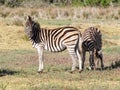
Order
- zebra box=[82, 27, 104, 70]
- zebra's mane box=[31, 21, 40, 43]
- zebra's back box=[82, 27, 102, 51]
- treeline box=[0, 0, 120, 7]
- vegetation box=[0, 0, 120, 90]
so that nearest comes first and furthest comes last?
vegetation box=[0, 0, 120, 90]
zebra's mane box=[31, 21, 40, 43]
zebra box=[82, 27, 104, 70]
zebra's back box=[82, 27, 102, 51]
treeline box=[0, 0, 120, 7]

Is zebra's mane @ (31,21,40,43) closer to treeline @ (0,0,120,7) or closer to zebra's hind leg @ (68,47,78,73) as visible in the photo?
zebra's hind leg @ (68,47,78,73)

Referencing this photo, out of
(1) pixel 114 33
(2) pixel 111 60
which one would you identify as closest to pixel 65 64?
(2) pixel 111 60

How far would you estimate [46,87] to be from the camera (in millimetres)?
12445

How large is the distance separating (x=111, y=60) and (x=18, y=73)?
592 centimetres

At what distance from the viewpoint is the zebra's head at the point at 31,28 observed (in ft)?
53.6

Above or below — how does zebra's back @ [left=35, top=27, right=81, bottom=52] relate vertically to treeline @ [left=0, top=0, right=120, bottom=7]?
above

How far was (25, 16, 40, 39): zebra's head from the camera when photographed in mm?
16344

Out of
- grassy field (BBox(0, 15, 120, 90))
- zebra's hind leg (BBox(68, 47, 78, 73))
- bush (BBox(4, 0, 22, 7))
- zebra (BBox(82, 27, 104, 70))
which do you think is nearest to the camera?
grassy field (BBox(0, 15, 120, 90))

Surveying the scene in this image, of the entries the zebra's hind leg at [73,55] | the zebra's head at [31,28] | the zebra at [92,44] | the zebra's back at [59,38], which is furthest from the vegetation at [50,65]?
the zebra's head at [31,28]

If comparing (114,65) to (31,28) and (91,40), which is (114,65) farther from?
(31,28)

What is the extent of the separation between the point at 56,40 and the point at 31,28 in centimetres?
95

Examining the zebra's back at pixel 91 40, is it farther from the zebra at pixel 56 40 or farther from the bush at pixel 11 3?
the bush at pixel 11 3

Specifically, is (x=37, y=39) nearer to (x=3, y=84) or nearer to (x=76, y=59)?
(x=76, y=59)

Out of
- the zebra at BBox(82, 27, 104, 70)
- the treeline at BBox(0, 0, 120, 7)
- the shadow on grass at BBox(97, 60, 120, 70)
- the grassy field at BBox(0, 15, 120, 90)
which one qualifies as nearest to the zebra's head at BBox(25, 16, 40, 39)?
the grassy field at BBox(0, 15, 120, 90)
